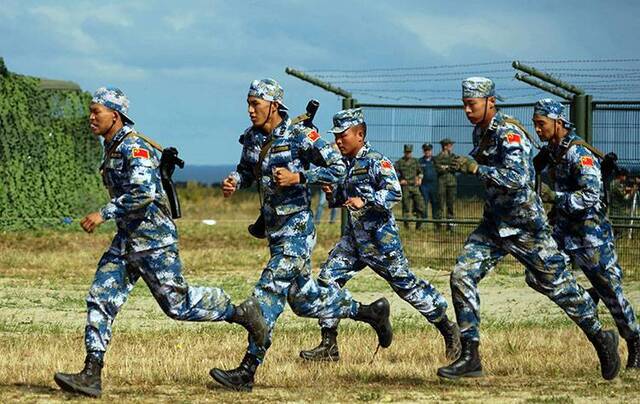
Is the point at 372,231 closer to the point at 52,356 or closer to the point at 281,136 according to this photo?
the point at 281,136

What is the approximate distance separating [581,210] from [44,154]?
1822cm

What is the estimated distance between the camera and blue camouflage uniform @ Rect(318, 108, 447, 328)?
34.9 ft

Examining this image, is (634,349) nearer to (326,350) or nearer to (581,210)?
(581,210)

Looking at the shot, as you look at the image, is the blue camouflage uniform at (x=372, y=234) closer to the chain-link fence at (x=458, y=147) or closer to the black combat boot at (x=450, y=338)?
the black combat boot at (x=450, y=338)

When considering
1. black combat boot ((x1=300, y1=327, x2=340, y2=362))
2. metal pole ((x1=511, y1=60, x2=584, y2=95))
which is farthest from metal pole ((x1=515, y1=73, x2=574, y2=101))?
black combat boot ((x1=300, y1=327, x2=340, y2=362))

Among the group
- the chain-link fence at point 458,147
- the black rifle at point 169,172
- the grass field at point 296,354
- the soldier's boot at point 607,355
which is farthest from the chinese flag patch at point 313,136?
the chain-link fence at point 458,147

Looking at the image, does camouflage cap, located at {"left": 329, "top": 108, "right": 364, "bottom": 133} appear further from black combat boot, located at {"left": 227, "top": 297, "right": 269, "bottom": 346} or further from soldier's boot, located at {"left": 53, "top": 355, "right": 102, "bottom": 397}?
soldier's boot, located at {"left": 53, "top": 355, "right": 102, "bottom": 397}

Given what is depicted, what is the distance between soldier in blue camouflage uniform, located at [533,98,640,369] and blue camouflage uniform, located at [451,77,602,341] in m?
0.50

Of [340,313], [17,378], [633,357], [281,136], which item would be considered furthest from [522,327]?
[17,378]

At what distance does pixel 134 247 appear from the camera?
938cm

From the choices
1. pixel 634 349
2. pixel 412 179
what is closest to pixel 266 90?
pixel 634 349

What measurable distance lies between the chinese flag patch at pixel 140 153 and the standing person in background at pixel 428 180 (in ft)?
35.2

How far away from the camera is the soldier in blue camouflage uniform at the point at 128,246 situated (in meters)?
9.23

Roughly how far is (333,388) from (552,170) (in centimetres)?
230
